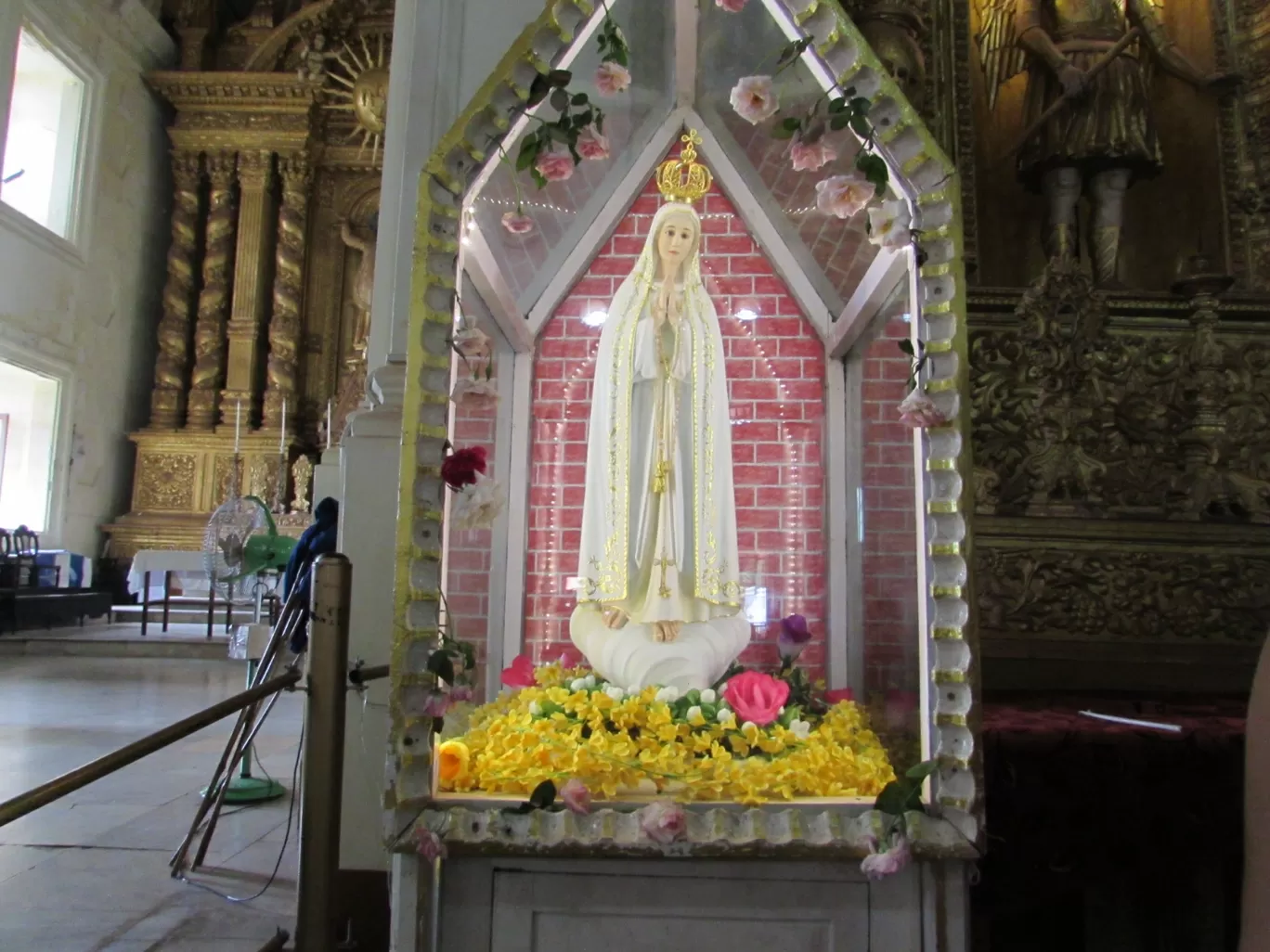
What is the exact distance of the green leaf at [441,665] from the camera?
177 centimetres

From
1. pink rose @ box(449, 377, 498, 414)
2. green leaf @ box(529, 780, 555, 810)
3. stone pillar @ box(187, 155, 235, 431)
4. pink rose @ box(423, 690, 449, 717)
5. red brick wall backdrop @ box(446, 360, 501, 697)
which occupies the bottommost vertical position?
green leaf @ box(529, 780, 555, 810)

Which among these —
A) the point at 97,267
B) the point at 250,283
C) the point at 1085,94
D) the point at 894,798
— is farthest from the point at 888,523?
the point at 97,267

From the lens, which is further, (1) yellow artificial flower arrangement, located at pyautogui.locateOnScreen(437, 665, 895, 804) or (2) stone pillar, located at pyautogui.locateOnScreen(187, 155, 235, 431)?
(2) stone pillar, located at pyautogui.locateOnScreen(187, 155, 235, 431)

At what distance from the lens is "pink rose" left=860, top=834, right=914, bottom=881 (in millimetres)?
1643

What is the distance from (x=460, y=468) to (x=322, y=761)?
607mm

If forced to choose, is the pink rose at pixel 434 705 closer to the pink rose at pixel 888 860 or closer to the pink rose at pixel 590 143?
the pink rose at pixel 888 860

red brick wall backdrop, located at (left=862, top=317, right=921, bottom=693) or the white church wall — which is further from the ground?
the white church wall

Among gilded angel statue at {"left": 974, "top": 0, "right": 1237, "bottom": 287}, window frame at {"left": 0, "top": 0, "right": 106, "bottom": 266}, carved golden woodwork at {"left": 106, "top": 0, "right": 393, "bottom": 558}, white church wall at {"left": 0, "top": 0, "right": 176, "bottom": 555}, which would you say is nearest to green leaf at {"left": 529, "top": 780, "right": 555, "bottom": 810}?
gilded angel statue at {"left": 974, "top": 0, "right": 1237, "bottom": 287}

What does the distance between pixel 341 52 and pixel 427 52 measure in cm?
964

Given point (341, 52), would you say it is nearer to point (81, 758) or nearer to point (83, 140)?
point (83, 140)

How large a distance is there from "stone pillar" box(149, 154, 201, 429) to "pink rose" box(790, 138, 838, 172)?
1007cm

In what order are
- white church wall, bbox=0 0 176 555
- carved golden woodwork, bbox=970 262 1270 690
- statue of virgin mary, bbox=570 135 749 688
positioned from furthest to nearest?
white church wall, bbox=0 0 176 555
carved golden woodwork, bbox=970 262 1270 690
statue of virgin mary, bbox=570 135 749 688

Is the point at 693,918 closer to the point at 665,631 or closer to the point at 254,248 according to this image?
the point at 665,631

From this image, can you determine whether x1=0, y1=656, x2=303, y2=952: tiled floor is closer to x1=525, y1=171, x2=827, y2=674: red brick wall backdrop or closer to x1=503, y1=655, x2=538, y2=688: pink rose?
x1=503, y1=655, x2=538, y2=688: pink rose
